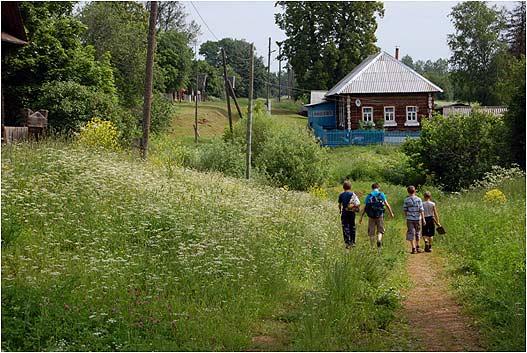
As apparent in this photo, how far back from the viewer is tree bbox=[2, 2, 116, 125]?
30000mm

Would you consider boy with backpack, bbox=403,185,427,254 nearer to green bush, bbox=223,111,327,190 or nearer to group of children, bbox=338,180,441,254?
group of children, bbox=338,180,441,254

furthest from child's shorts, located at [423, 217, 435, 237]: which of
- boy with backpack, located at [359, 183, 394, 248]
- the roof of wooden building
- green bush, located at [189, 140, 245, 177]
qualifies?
green bush, located at [189, 140, 245, 177]

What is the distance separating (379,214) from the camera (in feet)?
47.5

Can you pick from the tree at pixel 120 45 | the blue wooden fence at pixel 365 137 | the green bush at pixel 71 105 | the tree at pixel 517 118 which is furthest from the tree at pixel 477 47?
the green bush at pixel 71 105

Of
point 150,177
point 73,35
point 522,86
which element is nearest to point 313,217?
point 150,177

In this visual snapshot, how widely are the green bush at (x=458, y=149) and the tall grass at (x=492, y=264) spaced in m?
11.0

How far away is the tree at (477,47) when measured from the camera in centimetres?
6106

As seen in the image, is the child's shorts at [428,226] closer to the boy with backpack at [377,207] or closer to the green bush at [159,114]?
the boy with backpack at [377,207]

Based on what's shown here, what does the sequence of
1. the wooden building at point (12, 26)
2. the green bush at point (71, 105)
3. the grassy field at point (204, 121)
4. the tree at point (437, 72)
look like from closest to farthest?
the wooden building at point (12, 26) → the green bush at point (71, 105) → the grassy field at point (204, 121) → the tree at point (437, 72)

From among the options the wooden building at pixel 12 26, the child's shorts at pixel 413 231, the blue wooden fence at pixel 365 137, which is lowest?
the child's shorts at pixel 413 231

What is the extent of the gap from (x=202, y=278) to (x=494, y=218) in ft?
25.5

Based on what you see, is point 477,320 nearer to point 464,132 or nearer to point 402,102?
point 464,132

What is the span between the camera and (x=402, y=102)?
47281 mm

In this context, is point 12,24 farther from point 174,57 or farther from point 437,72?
point 437,72
